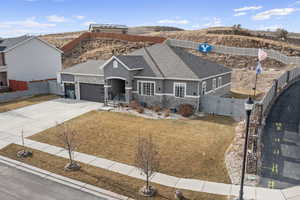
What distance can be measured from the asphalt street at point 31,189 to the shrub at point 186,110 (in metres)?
14.7

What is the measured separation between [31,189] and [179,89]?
57.3 feet

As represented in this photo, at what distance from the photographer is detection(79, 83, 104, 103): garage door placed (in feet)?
98.7

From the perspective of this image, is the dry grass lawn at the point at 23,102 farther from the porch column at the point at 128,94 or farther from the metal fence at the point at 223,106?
the metal fence at the point at 223,106

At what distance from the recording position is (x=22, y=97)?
3394cm

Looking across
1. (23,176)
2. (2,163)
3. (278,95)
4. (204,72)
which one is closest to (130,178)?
(23,176)

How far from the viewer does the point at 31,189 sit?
1160 cm

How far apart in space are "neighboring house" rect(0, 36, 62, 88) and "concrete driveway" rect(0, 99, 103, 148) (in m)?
12.6

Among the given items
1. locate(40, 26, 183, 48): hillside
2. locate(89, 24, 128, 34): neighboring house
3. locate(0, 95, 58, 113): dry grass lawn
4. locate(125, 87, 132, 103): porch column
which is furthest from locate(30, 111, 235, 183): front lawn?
locate(40, 26, 183, 48): hillside

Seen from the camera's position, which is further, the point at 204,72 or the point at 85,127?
the point at 204,72

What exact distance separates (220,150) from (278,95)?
17082 mm

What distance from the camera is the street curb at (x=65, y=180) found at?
1114cm

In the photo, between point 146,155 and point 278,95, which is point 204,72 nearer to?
point 278,95

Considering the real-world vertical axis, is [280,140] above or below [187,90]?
below

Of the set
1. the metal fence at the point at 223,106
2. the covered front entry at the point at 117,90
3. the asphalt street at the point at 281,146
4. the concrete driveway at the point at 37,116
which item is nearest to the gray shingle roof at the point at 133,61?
the covered front entry at the point at 117,90
